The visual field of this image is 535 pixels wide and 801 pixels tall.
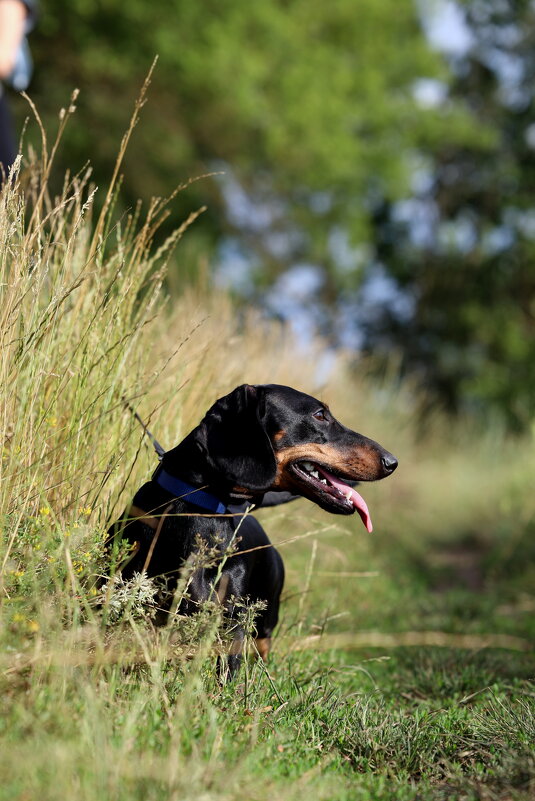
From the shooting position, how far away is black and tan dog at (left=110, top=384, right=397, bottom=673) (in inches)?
114

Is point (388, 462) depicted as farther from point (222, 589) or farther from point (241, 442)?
point (222, 589)

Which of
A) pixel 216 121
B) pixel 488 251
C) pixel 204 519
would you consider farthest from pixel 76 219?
pixel 488 251

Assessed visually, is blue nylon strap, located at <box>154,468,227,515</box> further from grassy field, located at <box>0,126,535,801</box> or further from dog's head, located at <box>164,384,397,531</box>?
grassy field, located at <box>0,126,535,801</box>

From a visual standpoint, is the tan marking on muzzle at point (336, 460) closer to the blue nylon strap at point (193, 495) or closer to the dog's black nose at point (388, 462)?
the dog's black nose at point (388, 462)

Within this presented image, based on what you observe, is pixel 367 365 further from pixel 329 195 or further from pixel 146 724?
pixel 146 724

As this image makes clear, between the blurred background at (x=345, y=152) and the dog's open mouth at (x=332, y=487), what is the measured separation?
863 centimetres

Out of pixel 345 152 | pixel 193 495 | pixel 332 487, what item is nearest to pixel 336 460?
pixel 332 487

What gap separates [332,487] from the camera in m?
3.09

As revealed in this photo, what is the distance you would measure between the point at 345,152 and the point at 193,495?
14.6 metres

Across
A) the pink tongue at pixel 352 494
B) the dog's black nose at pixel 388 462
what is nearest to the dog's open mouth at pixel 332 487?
the pink tongue at pixel 352 494

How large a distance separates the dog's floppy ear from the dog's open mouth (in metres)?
0.19

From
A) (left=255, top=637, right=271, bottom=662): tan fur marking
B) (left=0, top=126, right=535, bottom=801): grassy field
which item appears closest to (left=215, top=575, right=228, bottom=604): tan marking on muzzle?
(left=0, top=126, right=535, bottom=801): grassy field

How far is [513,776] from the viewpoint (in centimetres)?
226

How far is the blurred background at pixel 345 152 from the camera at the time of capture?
1377 centimetres
